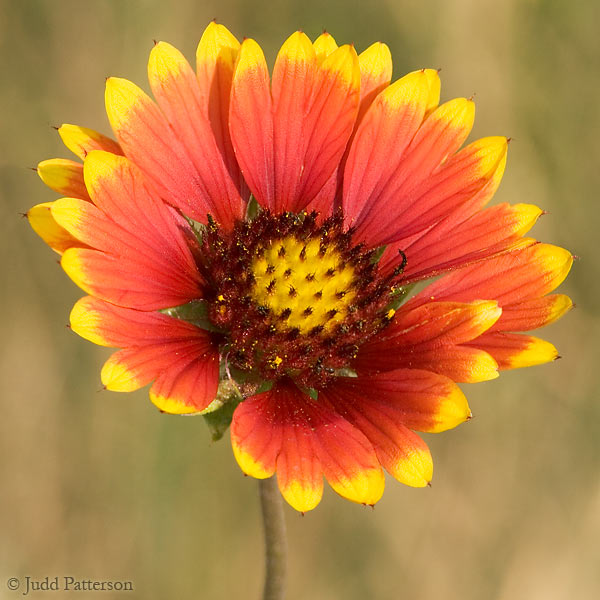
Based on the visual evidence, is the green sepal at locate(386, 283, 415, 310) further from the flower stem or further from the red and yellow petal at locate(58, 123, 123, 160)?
the red and yellow petal at locate(58, 123, 123, 160)

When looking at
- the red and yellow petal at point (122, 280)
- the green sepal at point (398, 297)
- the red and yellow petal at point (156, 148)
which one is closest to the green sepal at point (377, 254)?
the green sepal at point (398, 297)

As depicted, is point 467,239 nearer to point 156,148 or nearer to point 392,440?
point 392,440

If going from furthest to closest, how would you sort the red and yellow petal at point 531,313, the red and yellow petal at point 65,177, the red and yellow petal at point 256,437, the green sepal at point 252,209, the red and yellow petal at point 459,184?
the green sepal at point 252,209
the red and yellow petal at point 459,184
the red and yellow petal at point 531,313
the red and yellow petal at point 65,177
the red and yellow petal at point 256,437

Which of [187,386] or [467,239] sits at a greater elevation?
[467,239]

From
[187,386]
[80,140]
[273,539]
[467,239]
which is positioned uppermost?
[80,140]

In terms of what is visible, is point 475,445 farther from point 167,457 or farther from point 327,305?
point 327,305

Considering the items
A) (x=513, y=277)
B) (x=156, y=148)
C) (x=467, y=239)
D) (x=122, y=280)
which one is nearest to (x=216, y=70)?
(x=156, y=148)

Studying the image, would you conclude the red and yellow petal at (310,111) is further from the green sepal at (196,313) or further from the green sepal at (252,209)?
the green sepal at (196,313)
